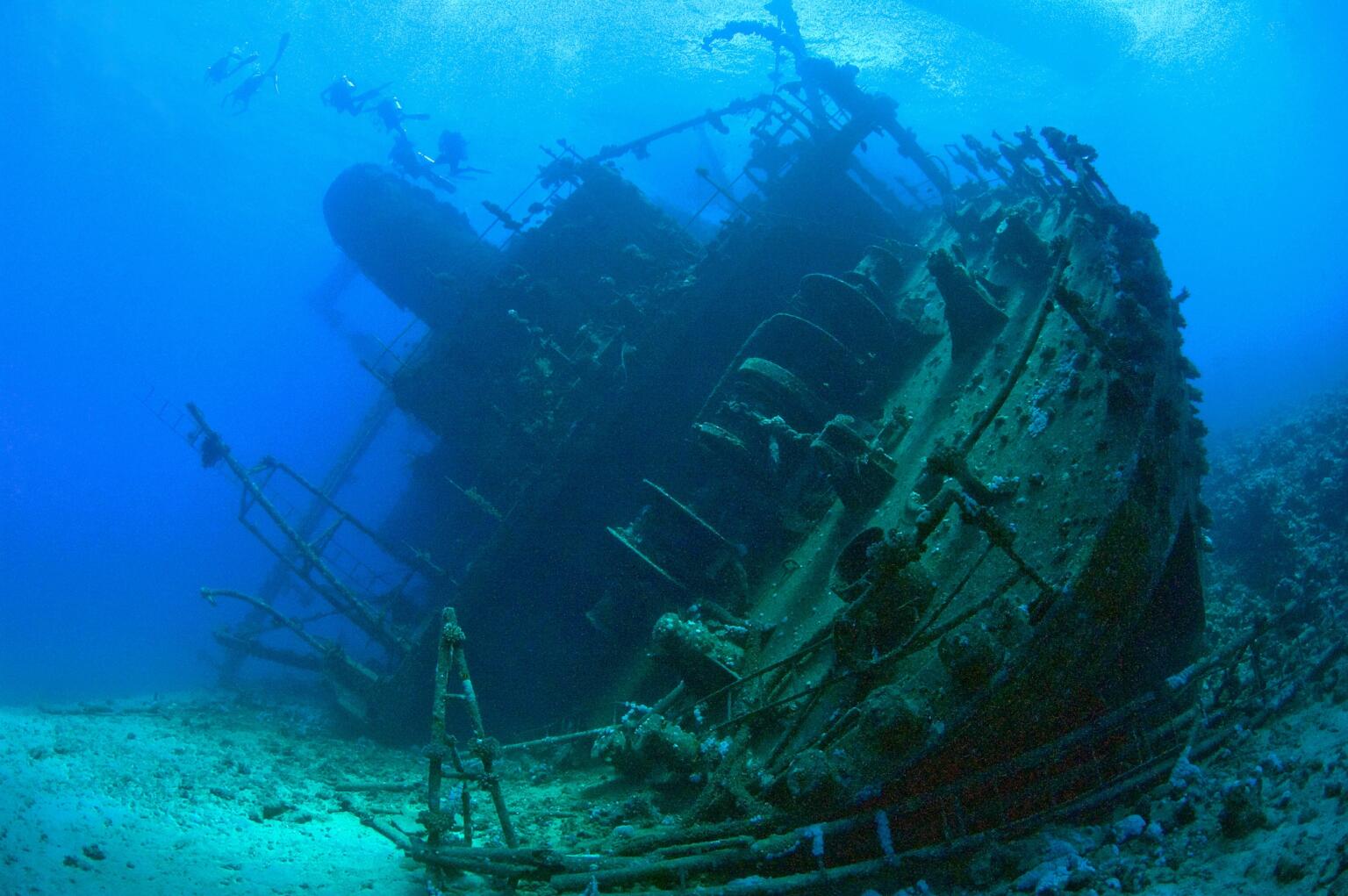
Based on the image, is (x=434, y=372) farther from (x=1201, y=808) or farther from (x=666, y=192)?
(x=666, y=192)

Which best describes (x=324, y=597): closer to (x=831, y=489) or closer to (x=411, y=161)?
(x=831, y=489)

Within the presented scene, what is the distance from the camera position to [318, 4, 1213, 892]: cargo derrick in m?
3.81

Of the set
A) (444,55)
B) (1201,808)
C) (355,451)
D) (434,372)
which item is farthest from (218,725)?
(444,55)

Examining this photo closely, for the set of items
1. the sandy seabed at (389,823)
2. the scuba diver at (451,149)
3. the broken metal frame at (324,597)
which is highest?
the scuba diver at (451,149)

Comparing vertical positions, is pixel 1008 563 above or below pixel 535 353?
below

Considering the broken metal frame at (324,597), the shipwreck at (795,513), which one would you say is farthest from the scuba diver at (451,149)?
the broken metal frame at (324,597)

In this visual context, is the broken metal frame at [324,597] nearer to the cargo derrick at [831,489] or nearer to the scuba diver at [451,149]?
the cargo derrick at [831,489]


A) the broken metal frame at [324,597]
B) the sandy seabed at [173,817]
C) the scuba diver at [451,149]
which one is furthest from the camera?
the scuba diver at [451,149]

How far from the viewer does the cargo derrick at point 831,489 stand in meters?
3.81

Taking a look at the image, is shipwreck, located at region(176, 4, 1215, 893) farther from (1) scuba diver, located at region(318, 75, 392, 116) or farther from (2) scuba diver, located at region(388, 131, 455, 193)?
(1) scuba diver, located at region(318, 75, 392, 116)

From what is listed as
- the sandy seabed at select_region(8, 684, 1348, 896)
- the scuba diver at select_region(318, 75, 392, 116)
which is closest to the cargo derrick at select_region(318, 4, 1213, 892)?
the sandy seabed at select_region(8, 684, 1348, 896)

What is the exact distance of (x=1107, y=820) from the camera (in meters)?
3.67

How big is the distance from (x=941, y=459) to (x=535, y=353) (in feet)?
28.0

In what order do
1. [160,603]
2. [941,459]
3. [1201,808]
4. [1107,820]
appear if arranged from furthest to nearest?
[160,603]
[941,459]
[1107,820]
[1201,808]
